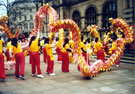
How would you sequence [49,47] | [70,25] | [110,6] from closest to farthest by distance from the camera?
[70,25], [49,47], [110,6]

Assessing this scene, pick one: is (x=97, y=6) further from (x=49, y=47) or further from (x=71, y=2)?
(x=49, y=47)

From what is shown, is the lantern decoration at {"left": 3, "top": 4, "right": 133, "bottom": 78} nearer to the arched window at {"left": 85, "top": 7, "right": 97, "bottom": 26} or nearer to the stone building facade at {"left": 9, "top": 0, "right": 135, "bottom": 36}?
the stone building facade at {"left": 9, "top": 0, "right": 135, "bottom": 36}

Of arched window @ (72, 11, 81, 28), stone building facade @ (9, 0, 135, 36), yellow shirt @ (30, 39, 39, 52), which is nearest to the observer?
yellow shirt @ (30, 39, 39, 52)

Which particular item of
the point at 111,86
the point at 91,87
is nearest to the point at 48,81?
the point at 91,87

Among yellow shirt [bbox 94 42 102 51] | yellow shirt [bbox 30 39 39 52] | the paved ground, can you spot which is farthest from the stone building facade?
yellow shirt [bbox 30 39 39 52]

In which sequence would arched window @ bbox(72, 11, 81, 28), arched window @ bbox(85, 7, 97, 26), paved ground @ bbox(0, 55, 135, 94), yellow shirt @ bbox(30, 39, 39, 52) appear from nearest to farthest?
paved ground @ bbox(0, 55, 135, 94)
yellow shirt @ bbox(30, 39, 39, 52)
arched window @ bbox(85, 7, 97, 26)
arched window @ bbox(72, 11, 81, 28)

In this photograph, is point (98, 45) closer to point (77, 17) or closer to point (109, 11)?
point (109, 11)

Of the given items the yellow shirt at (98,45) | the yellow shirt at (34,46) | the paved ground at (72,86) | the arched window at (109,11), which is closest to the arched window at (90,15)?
the arched window at (109,11)

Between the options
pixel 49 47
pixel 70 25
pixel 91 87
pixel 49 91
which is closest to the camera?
pixel 49 91

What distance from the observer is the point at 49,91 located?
16.4 ft

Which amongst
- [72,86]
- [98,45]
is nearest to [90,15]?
[98,45]

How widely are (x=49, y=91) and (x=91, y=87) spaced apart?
134 centimetres

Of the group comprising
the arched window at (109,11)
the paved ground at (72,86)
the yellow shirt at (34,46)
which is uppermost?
the arched window at (109,11)

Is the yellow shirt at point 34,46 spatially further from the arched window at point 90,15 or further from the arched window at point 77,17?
the arched window at point 77,17
